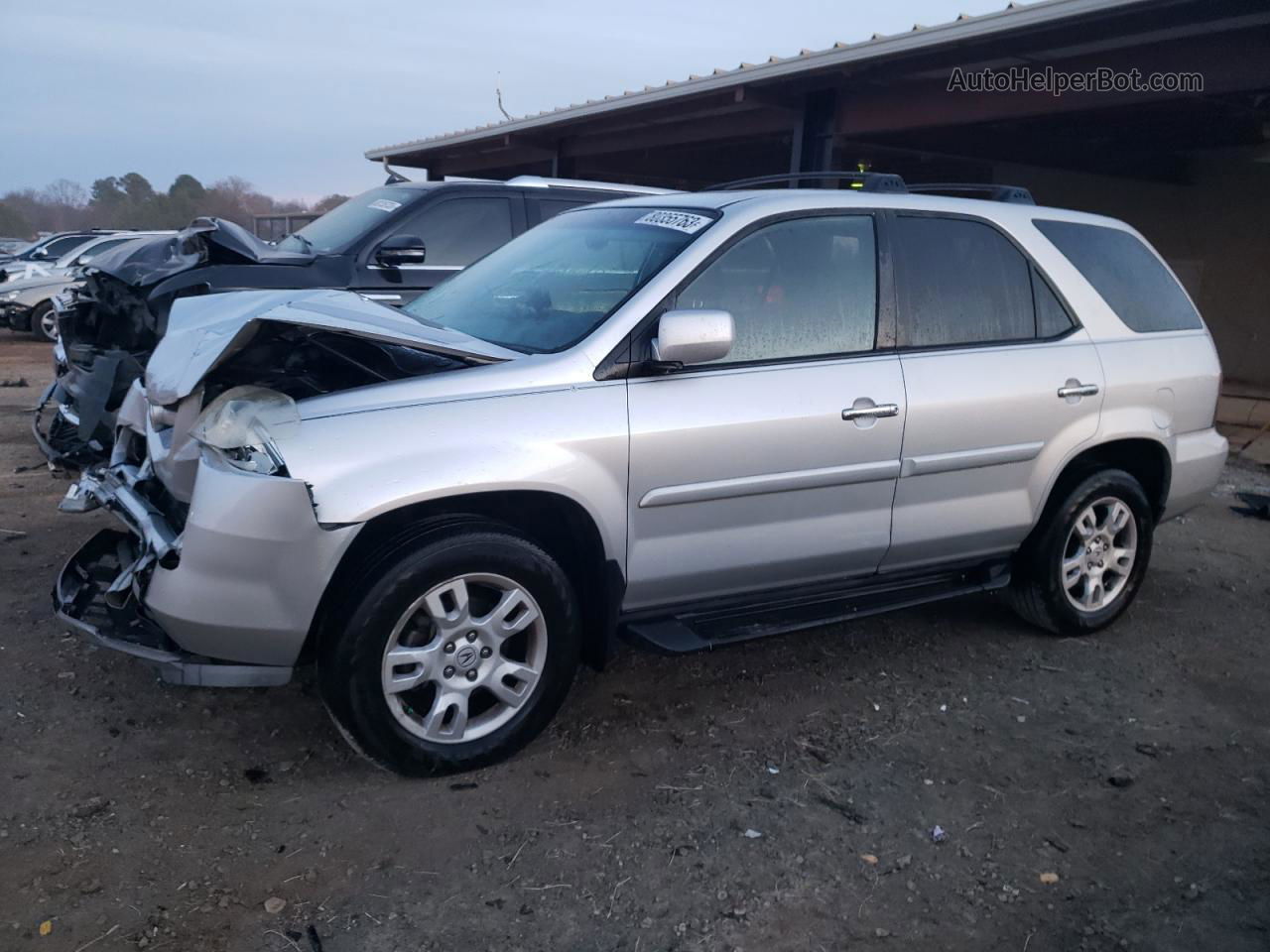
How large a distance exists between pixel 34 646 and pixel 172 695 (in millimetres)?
771

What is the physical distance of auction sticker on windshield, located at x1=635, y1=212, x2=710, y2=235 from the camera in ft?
13.1

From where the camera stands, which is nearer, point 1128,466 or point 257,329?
point 257,329

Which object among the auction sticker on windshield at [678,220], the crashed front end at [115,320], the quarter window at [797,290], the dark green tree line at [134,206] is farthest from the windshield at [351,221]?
the dark green tree line at [134,206]

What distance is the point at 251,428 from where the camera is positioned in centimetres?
321

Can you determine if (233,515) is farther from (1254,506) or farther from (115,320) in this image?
(1254,506)

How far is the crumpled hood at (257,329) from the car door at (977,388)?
5.48ft

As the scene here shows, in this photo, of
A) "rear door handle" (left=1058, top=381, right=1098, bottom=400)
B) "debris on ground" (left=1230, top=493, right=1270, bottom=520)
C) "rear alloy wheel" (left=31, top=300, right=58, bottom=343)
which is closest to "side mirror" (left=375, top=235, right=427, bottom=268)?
"rear door handle" (left=1058, top=381, right=1098, bottom=400)

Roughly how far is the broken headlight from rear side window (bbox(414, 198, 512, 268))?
4280 millimetres

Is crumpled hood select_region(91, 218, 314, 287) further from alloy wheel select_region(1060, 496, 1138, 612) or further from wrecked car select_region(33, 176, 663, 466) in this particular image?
alloy wheel select_region(1060, 496, 1138, 612)

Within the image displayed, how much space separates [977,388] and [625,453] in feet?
5.41

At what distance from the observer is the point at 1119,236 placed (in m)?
5.19

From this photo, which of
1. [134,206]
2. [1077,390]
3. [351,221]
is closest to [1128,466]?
[1077,390]

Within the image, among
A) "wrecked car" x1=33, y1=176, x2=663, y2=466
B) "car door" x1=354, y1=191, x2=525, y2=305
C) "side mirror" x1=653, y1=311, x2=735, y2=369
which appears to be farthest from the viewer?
"car door" x1=354, y1=191, x2=525, y2=305
